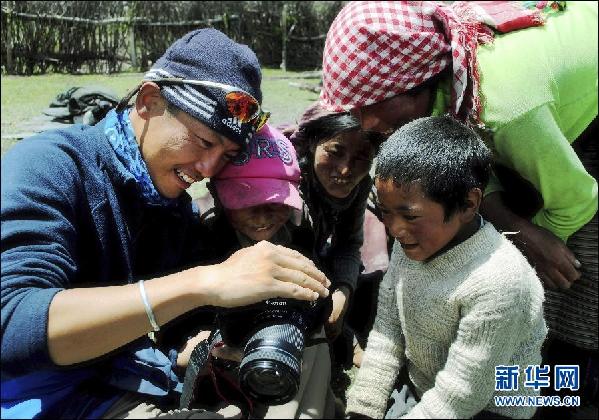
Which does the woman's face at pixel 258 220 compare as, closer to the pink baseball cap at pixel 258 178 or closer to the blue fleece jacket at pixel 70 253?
the pink baseball cap at pixel 258 178

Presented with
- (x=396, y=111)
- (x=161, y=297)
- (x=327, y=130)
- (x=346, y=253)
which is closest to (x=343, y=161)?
(x=327, y=130)

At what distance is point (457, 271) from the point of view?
5.94 ft

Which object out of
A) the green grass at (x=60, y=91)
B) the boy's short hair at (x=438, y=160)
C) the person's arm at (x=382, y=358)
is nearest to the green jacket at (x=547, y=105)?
the boy's short hair at (x=438, y=160)

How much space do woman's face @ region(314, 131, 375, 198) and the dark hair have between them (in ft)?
0.07

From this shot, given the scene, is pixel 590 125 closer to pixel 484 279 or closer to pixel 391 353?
pixel 484 279

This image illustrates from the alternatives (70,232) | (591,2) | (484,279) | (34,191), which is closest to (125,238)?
(70,232)

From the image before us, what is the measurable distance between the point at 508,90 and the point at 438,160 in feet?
1.22

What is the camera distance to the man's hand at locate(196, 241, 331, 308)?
1.52 m

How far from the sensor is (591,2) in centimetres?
220

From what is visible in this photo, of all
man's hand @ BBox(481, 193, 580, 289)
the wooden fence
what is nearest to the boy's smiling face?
man's hand @ BBox(481, 193, 580, 289)

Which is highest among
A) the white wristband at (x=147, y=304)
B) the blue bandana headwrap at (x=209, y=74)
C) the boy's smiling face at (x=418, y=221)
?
the blue bandana headwrap at (x=209, y=74)

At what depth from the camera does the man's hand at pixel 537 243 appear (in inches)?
80.9

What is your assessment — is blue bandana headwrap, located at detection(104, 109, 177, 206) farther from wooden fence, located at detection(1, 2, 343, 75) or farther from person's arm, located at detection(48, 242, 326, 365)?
wooden fence, located at detection(1, 2, 343, 75)

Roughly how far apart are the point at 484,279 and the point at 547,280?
1.89 feet
